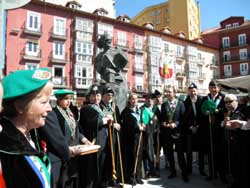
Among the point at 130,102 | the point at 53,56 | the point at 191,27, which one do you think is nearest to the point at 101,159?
the point at 130,102

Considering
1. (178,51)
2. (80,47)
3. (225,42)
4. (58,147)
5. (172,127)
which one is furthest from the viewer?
(225,42)

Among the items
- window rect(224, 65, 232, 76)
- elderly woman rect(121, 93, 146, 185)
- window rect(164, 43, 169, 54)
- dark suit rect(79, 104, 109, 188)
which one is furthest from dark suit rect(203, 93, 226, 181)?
window rect(224, 65, 232, 76)

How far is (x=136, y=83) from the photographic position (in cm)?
3531

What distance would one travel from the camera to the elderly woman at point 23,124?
120 cm

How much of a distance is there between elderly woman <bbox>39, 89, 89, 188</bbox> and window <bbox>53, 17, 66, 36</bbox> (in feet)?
91.2

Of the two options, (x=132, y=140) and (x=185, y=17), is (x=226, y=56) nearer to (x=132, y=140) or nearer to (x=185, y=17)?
(x=185, y=17)

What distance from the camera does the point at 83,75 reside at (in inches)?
1193

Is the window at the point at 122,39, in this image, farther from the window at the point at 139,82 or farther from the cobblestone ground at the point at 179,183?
the cobblestone ground at the point at 179,183

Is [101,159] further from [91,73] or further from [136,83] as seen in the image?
[136,83]

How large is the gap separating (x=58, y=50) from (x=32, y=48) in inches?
119

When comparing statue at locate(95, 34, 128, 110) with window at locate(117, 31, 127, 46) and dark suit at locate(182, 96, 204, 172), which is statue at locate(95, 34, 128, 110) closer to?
dark suit at locate(182, 96, 204, 172)

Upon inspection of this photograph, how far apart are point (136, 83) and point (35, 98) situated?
3397cm

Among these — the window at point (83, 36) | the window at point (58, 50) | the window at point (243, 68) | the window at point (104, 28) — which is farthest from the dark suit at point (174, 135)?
the window at point (243, 68)

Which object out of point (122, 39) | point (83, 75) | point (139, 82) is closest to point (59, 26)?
point (83, 75)
